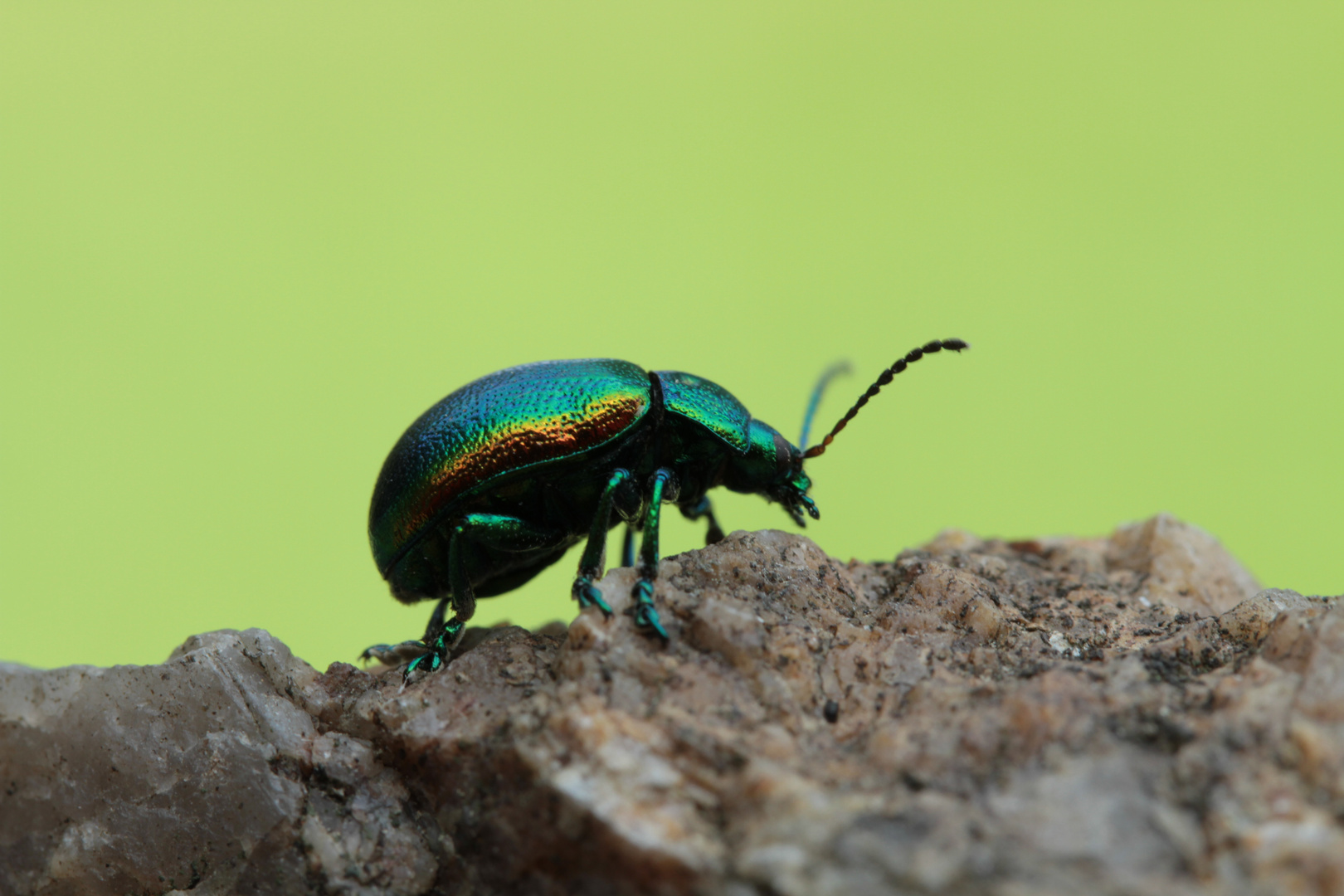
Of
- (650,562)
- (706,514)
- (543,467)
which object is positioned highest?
(706,514)

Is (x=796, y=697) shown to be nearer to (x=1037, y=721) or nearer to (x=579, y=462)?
(x=1037, y=721)

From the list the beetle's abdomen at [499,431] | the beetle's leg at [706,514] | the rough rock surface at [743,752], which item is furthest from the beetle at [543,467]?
the rough rock surface at [743,752]

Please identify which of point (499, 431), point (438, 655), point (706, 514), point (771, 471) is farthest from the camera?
point (706, 514)

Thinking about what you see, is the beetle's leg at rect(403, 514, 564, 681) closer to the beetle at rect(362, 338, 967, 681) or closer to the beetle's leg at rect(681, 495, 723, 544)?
the beetle at rect(362, 338, 967, 681)

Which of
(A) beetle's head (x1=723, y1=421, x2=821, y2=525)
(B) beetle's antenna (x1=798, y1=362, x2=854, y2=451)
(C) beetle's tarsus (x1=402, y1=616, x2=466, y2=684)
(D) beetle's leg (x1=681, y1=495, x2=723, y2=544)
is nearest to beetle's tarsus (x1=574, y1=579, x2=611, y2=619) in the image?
(C) beetle's tarsus (x1=402, y1=616, x2=466, y2=684)

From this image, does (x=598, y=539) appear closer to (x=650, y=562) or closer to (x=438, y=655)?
(x=650, y=562)

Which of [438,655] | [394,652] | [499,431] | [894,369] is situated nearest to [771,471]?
[894,369]

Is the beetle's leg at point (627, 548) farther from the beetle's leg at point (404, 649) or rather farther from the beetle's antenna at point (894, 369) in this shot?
the beetle's antenna at point (894, 369)
